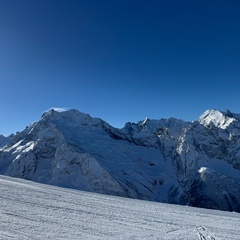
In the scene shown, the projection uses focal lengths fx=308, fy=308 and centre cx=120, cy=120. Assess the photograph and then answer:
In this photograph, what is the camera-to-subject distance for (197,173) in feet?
501

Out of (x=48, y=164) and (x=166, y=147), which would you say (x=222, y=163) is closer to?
(x=166, y=147)

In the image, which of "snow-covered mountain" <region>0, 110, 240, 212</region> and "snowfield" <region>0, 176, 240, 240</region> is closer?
"snowfield" <region>0, 176, 240, 240</region>

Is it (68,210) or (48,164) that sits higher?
(48,164)

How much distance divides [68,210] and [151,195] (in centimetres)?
13151

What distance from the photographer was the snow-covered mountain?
136750 mm

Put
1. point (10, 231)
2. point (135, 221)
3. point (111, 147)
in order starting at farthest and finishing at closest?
point (111, 147) → point (135, 221) → point (10, 231)

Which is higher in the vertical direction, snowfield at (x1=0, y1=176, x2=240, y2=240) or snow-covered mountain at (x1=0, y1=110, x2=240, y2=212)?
snow-covered mountain at (x1=0, y1=110, x2=240, y2=212)

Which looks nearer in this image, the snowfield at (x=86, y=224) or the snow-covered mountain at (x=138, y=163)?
the snowfield at (x=86, y=224)

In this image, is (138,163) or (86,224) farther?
(138,163)

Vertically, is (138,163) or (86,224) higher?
(138,163)

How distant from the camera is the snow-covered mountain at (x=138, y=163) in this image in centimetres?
13675

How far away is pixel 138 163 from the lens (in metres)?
177

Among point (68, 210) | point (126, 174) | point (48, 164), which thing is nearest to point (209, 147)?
point (126, 174)

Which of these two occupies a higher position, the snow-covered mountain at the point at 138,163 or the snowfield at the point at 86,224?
the snow-covered mountain at the point at 138,163
